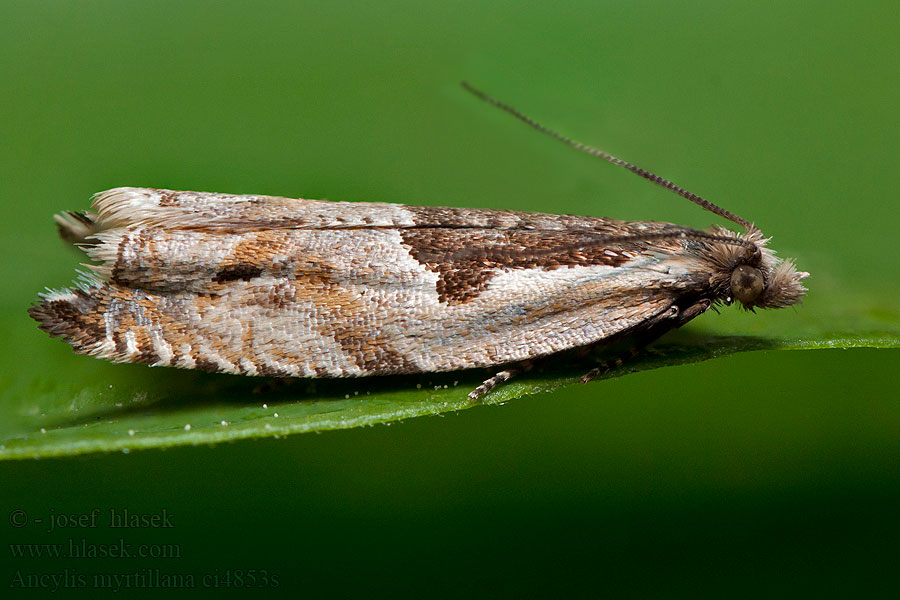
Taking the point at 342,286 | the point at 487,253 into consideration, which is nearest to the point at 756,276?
the point at 487,253

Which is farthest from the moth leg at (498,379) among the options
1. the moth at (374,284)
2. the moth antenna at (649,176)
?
the moth antenna at (649,176)

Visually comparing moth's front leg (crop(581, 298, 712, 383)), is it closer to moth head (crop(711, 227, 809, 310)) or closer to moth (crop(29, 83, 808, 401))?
moth (crop(29, 83, 808, 401))

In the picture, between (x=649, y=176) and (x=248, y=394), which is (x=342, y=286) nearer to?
(x=248, y=394)

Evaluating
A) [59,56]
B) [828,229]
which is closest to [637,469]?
[828,229]

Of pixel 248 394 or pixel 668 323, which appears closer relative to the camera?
pixel 248 394

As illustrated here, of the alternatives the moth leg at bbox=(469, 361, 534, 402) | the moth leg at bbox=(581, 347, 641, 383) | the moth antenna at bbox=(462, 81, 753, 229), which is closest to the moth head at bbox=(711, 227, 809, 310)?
the moth antenna at bbox=(462, 81, 753, 229)

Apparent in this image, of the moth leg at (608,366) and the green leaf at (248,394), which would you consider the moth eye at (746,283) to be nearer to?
the green leaf at (248,394)

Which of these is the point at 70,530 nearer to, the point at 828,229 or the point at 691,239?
the point at 691,239
